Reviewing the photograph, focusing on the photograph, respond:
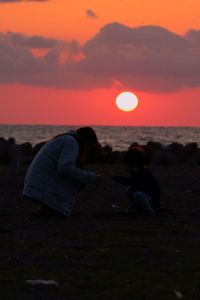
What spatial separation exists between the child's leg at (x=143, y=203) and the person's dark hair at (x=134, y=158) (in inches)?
16.0

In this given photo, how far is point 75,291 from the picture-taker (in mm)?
6039

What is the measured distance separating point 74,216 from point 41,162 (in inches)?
35.3

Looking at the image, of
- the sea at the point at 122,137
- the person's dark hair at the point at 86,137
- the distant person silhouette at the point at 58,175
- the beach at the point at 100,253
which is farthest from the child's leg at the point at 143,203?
the sea at the point at 122,137

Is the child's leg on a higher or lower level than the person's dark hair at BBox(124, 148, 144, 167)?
lower

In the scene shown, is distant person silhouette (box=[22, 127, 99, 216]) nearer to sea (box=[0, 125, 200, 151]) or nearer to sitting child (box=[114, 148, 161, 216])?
sitting child (box=[114, 148, 161, 216])

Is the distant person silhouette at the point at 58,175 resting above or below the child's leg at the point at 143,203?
above

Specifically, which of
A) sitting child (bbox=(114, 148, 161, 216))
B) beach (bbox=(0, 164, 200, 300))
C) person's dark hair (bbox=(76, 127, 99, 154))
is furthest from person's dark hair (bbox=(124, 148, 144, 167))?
beach (bbox=(0, 164, 200, 300))

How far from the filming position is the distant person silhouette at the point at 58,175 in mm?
10469

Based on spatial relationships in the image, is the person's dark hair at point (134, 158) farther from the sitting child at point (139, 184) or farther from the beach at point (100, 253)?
the beach at point (100, 253)

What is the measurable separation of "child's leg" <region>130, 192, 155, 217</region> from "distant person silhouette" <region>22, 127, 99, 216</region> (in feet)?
2.39

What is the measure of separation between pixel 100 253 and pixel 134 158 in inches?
128

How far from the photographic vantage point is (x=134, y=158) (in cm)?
1080

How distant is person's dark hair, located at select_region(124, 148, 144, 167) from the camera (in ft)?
35.2

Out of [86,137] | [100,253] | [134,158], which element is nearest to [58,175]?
[86,137]
